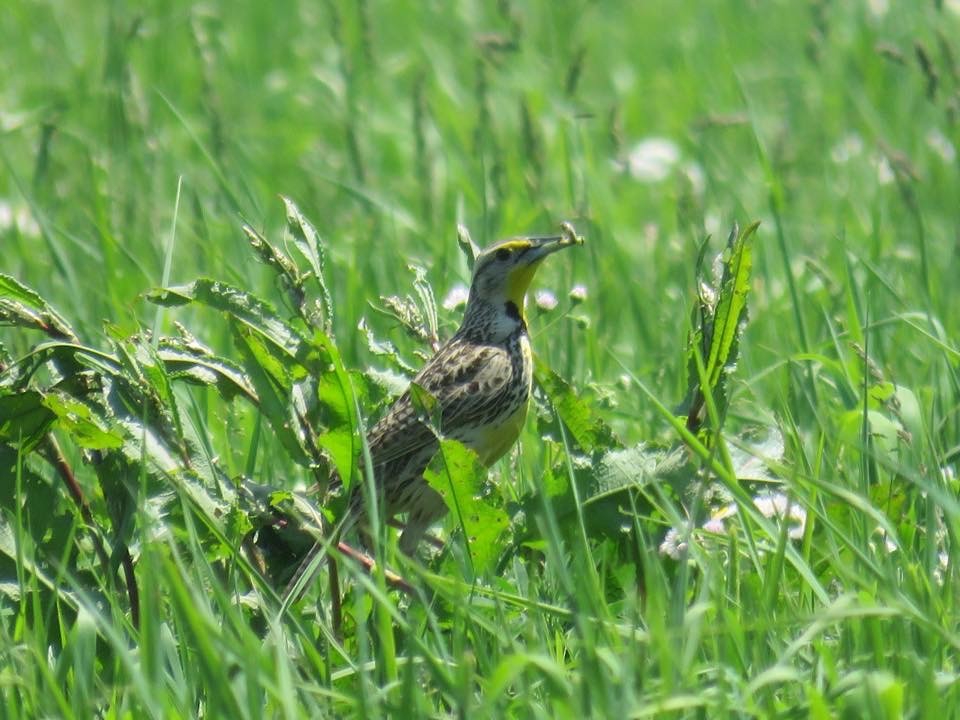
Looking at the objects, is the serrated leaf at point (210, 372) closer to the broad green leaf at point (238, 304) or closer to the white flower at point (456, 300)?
the broad green leaf at point (238, 304)

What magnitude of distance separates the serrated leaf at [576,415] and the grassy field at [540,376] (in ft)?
0.05

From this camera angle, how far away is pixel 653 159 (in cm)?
868

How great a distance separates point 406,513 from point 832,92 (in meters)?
4.65

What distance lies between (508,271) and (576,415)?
1073mm

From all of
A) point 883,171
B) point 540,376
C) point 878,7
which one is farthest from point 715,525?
point 878,7

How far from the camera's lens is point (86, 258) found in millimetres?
6492

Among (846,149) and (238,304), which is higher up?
(238,304)

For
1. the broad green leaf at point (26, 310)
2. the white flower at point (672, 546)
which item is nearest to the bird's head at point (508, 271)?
the white flower at point (672, 546)

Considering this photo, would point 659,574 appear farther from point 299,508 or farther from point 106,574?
point 106,574

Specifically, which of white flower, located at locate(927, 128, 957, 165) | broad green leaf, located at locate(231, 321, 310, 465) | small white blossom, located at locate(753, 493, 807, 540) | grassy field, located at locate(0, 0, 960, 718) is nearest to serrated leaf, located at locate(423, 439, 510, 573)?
grassy field, located at locate(0, 0, 960, 718)

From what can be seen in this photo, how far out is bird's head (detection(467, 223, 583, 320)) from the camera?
5.33 metres

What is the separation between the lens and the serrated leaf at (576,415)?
432 centimetres

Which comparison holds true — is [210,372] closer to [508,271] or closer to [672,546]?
[672,546]

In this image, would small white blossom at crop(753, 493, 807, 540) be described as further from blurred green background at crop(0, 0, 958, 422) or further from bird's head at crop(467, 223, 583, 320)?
bird's head at crop(467, 223, 583, 320)
